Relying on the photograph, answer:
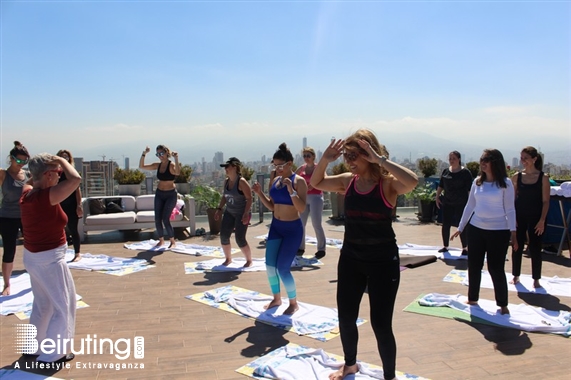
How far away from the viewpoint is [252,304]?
5.11 m

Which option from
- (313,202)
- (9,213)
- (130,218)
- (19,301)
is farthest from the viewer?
(130,218)

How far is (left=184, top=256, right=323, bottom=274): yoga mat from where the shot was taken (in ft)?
22.6

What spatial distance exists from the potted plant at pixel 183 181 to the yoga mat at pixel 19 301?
6.39 metres

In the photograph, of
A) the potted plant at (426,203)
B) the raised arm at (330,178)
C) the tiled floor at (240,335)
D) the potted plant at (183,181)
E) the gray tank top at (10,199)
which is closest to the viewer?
the raised arm at (330,178)

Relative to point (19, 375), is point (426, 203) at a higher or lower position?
higher

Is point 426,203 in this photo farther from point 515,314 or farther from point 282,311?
point 282,311

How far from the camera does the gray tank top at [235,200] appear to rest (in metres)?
6.61

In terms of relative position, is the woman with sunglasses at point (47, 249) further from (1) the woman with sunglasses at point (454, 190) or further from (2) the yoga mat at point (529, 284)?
(1) the woman with sunglasses at point (454, 190)

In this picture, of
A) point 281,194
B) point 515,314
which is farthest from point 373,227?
point 515,314

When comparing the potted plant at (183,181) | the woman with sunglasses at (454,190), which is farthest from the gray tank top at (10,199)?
the potted plant at (183,181)

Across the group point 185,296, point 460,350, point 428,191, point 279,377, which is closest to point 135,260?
point 185,296

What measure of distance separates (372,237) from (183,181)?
33.4 ft

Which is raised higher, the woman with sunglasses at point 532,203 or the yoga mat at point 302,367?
the woman with sunglasses at point 532,203

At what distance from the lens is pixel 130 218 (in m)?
9.57
